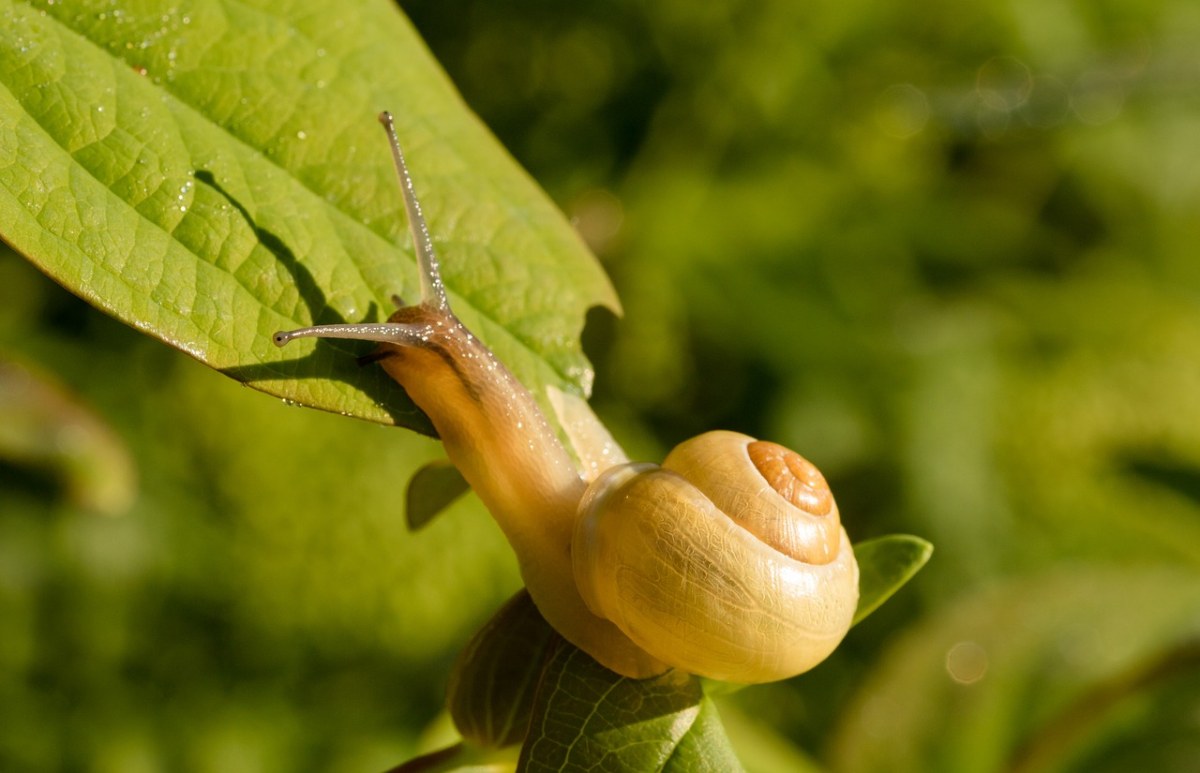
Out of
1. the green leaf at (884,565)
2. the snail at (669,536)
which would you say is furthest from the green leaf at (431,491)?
the green leaf at (884,565)

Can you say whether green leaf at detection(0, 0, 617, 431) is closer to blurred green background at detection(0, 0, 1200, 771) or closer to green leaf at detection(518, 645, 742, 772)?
green leaf at detection(518, 645, 742, 772)

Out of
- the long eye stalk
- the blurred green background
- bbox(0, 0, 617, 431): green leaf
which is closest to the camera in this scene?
bbox(0, 0, 617, 431): green leaf

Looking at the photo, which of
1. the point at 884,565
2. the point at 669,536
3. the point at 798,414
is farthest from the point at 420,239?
the point at 798,414

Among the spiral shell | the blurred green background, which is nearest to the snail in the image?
the spiral shell

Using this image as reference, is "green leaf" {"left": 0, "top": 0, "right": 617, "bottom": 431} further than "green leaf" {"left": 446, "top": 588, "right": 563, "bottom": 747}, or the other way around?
"green leaf" {"left": 446, "top": 588, "right": 563, "bottom": 747}

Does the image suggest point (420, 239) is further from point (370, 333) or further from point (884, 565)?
point (884, 565)

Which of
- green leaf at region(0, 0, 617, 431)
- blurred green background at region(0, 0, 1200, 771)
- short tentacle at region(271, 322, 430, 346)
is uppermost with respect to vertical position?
green leaf at region(0, 0, 617, 431)

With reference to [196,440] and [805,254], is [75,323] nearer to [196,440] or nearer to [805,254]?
[196,440]
